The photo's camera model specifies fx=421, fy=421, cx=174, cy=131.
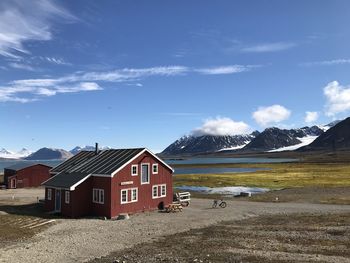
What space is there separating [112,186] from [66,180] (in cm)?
734

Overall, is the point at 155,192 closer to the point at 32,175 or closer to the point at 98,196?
the point at 98,196

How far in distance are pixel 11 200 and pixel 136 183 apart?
25394 millimetres

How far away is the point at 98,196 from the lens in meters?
50.6

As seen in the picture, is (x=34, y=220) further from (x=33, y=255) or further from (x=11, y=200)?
(x=11, y=200)

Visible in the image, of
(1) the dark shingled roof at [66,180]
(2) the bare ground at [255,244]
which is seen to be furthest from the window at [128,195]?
(2) the bare ground at [255,244]

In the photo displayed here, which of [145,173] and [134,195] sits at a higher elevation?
[145,173]

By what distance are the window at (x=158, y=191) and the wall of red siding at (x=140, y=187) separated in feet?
1.35

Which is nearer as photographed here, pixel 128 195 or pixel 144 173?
pixel 128 195

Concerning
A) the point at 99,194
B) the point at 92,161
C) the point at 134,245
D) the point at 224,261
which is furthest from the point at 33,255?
the point at 92,161

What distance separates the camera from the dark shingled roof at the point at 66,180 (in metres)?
50.9

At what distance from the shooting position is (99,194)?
50.4 m

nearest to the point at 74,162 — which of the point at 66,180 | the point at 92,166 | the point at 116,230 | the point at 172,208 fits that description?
the point at 92,166

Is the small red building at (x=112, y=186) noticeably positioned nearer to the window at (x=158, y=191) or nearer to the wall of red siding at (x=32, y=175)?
the window at (x=158, y=191)

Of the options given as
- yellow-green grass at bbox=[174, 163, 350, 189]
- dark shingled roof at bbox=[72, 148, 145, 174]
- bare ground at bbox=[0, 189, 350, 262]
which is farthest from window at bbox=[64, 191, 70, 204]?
yellow-green grass at bbox=[174, 163, 350, 189]
